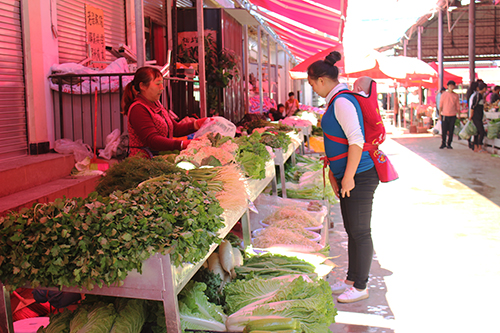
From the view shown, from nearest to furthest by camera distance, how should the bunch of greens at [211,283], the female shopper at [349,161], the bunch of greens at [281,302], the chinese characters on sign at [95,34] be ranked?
the bunch of greens at [281,302], the bunch of greens at [211,283], the female shopper at [349,161], the chinese characters on sign at [95,34]

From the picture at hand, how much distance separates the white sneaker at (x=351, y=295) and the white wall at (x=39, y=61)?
12.3 ft

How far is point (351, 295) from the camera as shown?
11.7 feet

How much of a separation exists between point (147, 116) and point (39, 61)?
2335 millimetres

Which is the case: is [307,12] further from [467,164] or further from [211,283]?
[211,283]

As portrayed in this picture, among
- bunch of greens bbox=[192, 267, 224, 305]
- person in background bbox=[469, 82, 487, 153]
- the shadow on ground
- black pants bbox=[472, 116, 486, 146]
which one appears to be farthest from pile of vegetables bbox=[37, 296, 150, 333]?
black pants bbox=[472, 116, 486, 146]

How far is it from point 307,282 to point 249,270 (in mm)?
473

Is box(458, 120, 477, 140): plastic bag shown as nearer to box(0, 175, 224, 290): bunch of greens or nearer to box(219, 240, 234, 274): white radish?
box(219, 240, 234, 274): white radish

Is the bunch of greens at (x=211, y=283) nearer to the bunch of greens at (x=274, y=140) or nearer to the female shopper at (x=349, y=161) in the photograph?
the female shopper at (x=349, y=161)

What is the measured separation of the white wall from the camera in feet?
15.9

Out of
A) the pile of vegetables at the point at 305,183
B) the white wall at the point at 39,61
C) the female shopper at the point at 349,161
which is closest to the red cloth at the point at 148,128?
the female shopper at the point at 349,161

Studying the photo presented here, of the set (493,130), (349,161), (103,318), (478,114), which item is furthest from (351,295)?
(478,114)

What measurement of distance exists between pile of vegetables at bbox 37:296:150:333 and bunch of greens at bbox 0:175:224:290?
241mm

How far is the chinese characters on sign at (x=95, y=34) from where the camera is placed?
248 inches

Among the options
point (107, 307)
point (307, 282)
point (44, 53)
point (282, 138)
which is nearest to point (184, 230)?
point (107, 307)
